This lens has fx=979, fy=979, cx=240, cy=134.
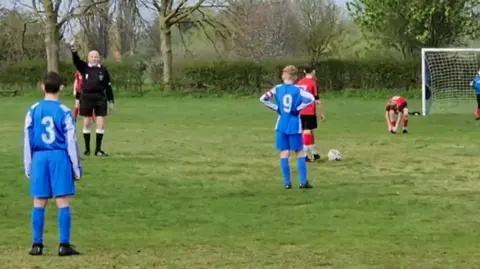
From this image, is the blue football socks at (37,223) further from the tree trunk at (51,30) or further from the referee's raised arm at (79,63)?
the tree trunk at (51,30)

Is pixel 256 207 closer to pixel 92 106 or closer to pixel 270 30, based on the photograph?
pixel 92 106

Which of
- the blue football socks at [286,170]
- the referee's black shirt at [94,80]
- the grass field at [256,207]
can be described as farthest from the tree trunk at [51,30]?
the blue football socks at [286,170]

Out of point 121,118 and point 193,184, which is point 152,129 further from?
point 193,184

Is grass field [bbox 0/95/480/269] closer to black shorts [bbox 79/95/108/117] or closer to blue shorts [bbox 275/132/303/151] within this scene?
blue shorts [bbox 275/132/303/151]

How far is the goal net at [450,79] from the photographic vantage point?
1396 inches

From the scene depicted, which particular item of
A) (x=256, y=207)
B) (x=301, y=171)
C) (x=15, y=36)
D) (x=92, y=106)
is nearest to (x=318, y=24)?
(x=15, y=36)

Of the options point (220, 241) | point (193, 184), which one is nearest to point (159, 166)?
point (193, 184)

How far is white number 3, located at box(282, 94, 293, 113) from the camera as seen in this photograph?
44.4 feet

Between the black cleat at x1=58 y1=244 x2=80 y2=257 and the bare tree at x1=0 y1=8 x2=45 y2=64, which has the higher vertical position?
the bare tree at x1=0 y1=8 x2=45 y2=64

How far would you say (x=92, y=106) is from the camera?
1744 cm

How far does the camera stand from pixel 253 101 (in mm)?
41969

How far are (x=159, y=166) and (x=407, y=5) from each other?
3625 centimetres

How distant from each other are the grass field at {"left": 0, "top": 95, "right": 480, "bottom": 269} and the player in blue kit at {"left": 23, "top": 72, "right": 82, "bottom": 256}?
1.78ft

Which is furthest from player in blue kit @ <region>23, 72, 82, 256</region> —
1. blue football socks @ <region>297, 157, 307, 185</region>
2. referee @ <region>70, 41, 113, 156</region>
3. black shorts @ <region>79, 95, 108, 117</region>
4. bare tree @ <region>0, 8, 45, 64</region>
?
bare tree @ <region>0, 8, 45, 64</region>
